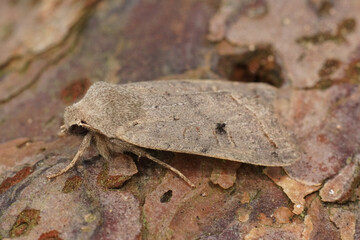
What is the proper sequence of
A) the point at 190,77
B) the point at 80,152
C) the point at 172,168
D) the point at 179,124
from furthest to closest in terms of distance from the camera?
1. the point at 190,77
2. the point at 179,124
3. the point at 80,152
4. the point at 172,168

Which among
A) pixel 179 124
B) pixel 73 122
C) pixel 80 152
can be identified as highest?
pixel 73 122

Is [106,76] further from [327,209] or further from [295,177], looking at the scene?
[327,209]

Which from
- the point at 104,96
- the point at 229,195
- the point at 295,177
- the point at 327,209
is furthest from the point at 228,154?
the point at 104,96

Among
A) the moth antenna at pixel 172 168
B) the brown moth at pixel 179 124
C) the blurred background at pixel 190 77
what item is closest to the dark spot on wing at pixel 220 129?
the brown moth at pixel 179 124

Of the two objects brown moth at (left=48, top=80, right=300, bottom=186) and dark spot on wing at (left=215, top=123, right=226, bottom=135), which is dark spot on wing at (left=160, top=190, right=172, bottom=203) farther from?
dark spot on wing at (left=215, top=123, right=226, bottom=135)

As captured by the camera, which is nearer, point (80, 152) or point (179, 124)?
point (80, 152)

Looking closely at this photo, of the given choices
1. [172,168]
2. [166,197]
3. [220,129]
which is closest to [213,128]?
[220,129]

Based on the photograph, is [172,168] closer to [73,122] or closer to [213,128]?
[213,128]
